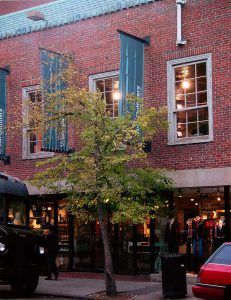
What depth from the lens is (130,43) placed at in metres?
17.7

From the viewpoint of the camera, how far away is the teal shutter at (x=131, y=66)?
1706cm

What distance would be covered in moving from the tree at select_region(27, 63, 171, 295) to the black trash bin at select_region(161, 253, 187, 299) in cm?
128

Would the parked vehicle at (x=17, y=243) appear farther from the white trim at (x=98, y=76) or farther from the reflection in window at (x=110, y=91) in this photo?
the white trim at (x=98, y=76)

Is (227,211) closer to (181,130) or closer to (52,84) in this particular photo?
(181,130)

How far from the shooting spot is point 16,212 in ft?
50.5

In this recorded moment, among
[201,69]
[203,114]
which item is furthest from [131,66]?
[203,114]

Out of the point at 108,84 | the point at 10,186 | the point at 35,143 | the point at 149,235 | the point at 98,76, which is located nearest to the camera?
the point at 10,186

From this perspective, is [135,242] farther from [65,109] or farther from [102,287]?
[65,109]

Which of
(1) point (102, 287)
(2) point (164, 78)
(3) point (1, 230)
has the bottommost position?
(1) point (102, 287)

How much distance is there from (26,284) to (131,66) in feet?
22.5

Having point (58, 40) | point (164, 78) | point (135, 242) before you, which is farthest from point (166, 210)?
point (58, 40)

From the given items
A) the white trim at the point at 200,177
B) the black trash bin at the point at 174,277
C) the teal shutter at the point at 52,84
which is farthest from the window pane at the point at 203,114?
the black trash bin at the point at 174,277

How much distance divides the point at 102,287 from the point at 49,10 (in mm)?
10448

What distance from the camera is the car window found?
1135 centimetres
